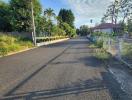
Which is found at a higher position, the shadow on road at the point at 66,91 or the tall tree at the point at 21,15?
the tall tree at the point at 21,15

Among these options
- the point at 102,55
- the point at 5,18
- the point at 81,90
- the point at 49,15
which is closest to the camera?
the point at 81,90

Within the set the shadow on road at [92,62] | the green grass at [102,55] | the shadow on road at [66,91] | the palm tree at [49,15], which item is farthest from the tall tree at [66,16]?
the shadow on road at [66,91]

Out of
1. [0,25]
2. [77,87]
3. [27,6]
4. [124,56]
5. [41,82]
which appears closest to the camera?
[77,87]

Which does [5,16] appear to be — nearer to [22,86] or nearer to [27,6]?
[27,6]

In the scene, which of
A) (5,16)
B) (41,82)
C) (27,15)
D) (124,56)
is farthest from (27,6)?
(41,82)

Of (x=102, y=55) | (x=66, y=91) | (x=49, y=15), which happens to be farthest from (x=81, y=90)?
(x=49, y=15)

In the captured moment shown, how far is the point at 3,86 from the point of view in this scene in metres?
7.89

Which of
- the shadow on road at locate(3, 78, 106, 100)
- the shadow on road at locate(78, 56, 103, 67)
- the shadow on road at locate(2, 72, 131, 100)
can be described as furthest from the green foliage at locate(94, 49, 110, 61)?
the shadow on road at locate(3, 78, 106, 100)

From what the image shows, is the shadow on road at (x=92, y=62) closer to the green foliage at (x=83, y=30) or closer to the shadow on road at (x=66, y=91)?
the shadow on road at (x=66, y=91)

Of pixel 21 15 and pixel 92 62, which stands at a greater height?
pixel 21 15

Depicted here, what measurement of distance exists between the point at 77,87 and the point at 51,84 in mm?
965

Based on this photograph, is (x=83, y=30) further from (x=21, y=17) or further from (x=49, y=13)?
(x=21, y=17)

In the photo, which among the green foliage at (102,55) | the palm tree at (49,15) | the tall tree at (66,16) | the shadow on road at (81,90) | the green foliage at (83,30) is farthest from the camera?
the green foliage at (83,30)

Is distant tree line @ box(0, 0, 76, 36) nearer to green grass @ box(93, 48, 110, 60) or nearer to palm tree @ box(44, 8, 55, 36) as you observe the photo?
palm tree @ box(44, 8, 55, 36)
